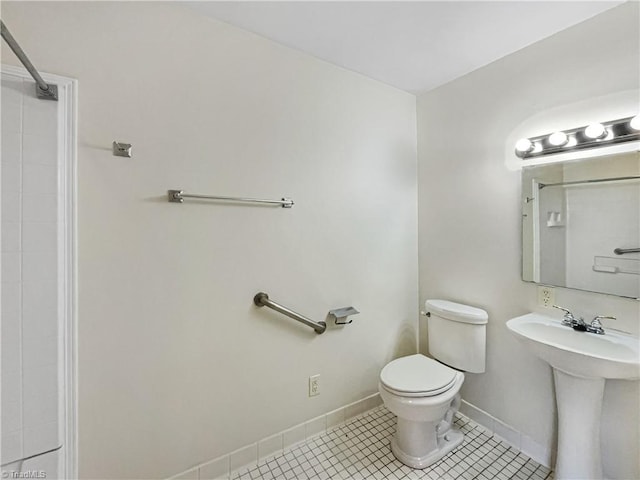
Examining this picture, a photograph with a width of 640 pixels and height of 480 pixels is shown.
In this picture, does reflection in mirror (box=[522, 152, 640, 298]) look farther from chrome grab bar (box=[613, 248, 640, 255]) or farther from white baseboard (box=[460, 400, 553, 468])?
white baseboard (box=[460, 400, 553, 468])

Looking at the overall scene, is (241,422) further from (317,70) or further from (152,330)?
(317,70)

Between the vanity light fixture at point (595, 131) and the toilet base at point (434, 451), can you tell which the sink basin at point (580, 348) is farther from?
the vanity light fixture at point (595, 131)

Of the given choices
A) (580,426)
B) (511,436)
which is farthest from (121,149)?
(511,436)

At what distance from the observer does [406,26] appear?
58.3 inches

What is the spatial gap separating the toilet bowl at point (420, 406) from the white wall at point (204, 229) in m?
0.39

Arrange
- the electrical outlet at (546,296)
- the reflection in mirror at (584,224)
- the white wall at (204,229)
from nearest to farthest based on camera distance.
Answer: the white wall at (204,229)
the reflection in mirror at (584,224)
the electrical outlet at (546,296)

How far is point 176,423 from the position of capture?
1.38 m

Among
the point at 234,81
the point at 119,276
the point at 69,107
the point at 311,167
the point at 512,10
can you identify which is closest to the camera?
the point at 69,107

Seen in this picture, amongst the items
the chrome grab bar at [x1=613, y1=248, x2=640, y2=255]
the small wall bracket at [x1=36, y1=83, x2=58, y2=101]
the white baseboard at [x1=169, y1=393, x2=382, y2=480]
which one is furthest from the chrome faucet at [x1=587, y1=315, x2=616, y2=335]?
the small wall bracket at [x1=36, y1=83, x2=58, y2=101]

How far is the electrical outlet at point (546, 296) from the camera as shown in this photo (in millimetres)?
1549

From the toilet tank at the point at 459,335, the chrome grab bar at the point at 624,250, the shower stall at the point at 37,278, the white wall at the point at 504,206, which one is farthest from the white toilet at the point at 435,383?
the shower stall at the point at 37,278

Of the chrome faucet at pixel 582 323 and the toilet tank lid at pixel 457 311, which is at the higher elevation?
the chrome faucet at pixel 582 323

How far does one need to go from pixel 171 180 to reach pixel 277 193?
53 centimetres

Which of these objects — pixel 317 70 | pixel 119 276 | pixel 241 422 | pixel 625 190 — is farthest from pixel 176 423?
pixel 625 190
